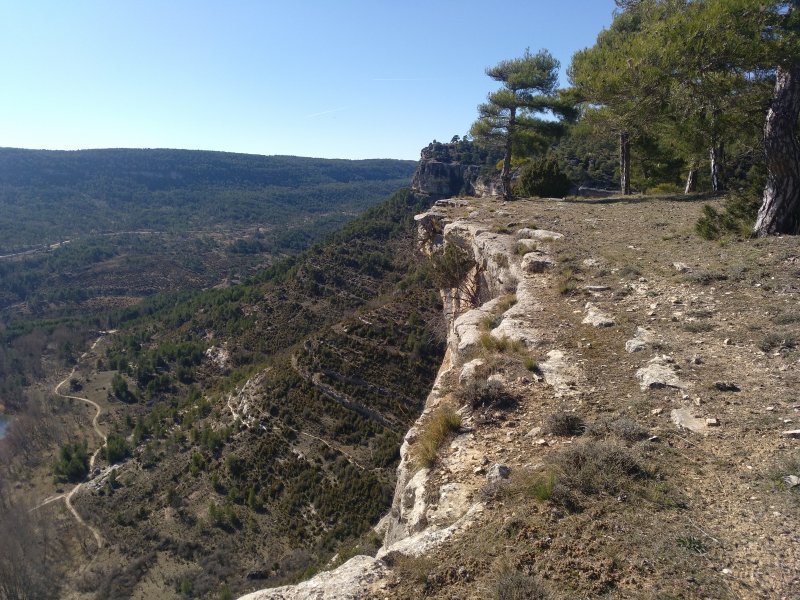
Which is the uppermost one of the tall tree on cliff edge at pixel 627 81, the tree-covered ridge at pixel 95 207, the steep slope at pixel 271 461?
the tall tree on cliff edge at pixel 627 81

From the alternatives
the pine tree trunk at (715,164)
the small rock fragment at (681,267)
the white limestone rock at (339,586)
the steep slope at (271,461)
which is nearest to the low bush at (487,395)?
the white limestone rock at (339,586)

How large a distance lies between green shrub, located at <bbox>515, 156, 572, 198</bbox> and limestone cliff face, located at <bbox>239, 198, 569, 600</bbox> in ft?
28.8

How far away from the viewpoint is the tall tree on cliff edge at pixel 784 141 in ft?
28.9

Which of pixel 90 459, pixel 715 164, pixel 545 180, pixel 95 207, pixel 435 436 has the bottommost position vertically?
pixel 90 459

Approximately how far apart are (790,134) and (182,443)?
124 feet

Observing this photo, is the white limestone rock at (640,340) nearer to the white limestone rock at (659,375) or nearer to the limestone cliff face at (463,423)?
the white limestone rock at (659,375)

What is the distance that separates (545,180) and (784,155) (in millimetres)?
13254

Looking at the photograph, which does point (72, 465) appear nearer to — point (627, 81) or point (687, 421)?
point (627, 81)

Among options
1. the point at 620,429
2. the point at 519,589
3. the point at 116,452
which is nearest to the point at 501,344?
the point at 620,429

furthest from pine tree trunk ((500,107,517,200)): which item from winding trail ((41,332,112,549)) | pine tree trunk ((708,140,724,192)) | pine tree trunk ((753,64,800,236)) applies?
winding trail ((41,332,112,549))

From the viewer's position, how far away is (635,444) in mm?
4289

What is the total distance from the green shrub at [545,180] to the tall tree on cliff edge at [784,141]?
12.7 m

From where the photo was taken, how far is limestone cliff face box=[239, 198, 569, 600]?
3723 mm

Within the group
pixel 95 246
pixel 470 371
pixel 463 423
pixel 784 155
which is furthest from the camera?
pixel 95 246
